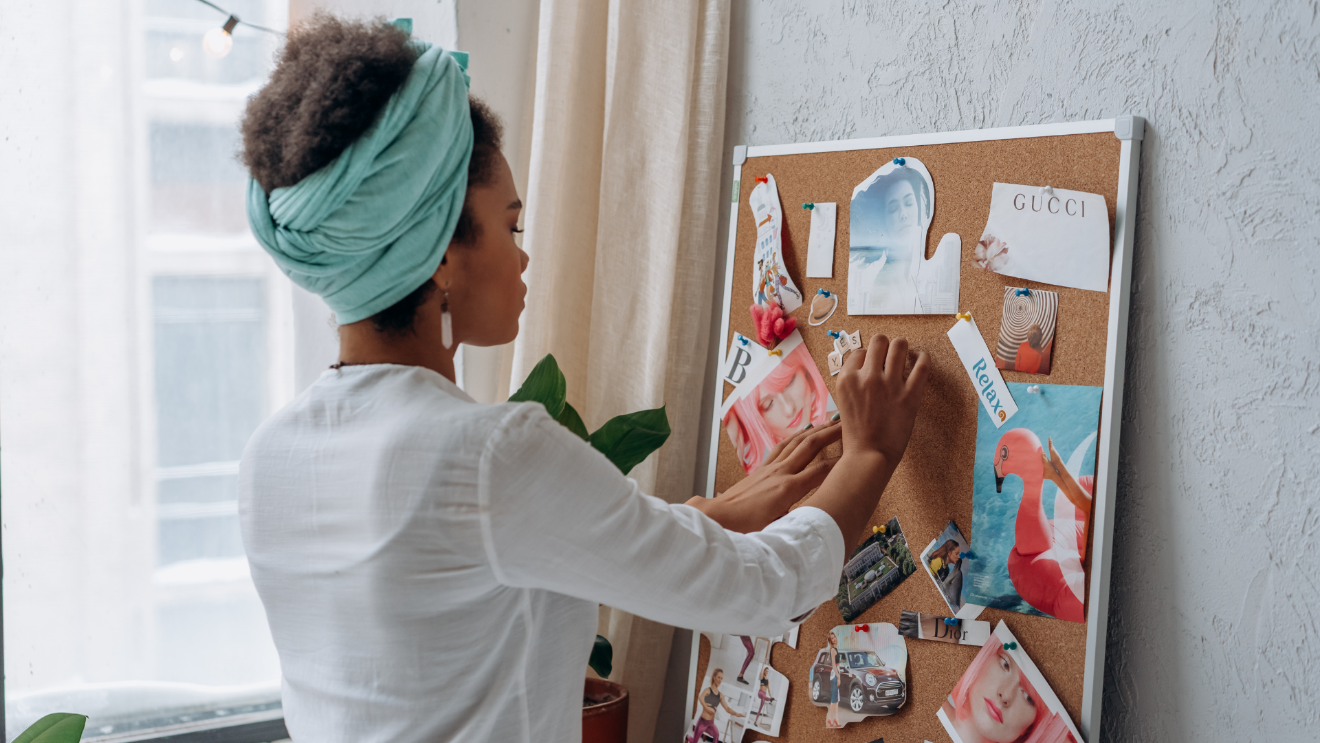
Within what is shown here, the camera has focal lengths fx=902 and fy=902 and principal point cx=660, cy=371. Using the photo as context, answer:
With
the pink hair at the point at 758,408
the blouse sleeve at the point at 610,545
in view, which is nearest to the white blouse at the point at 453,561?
the blouse sleeve at the point at 610,545

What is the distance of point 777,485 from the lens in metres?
1.14

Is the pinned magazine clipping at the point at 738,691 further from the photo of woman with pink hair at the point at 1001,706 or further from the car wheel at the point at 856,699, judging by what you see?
the photo of woman with pink hair at the point at 1001,706

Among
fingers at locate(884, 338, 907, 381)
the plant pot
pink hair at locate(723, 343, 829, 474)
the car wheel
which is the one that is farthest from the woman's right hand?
the plant pot

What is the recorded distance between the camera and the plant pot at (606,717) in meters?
1.38

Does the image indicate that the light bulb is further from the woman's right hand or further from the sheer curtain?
the woman's right hand

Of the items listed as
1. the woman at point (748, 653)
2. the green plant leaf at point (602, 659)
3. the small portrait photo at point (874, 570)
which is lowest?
the green plant leaf at point (602, 659)

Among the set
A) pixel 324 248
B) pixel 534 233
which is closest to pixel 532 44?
pixel 534 233

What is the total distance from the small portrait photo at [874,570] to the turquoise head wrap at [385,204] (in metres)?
0.70

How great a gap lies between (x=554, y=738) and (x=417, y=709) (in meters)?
0.14

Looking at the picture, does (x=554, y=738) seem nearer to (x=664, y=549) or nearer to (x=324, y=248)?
(x=664, y=549)

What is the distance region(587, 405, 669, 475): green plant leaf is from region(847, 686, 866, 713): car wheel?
1.41 feet

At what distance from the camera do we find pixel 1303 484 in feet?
Result: 2.95

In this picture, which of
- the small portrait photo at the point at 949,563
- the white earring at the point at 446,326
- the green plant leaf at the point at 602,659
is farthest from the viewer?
the green plant leaf at the point at 602,659

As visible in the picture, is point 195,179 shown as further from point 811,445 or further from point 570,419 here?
point 811,445
